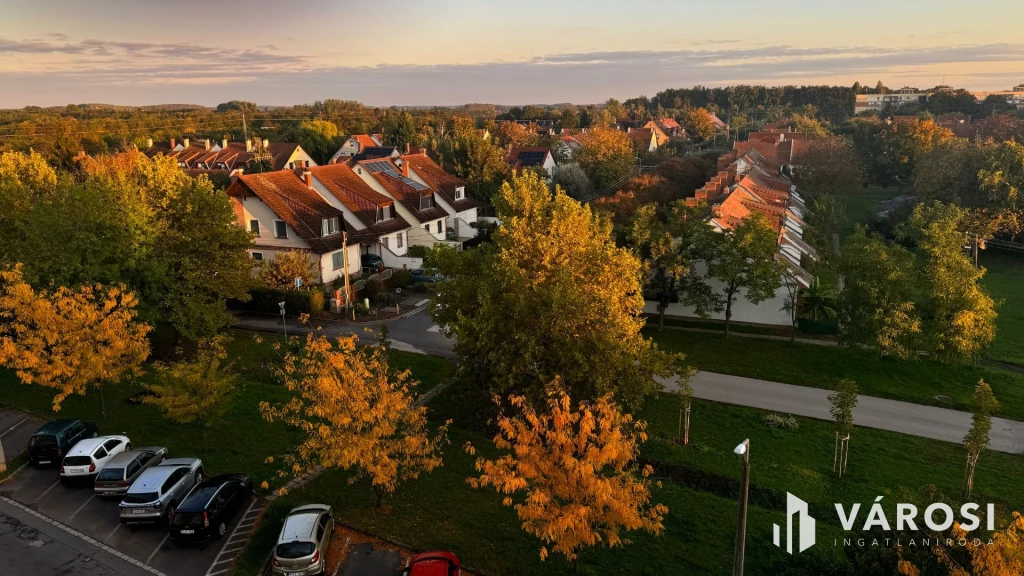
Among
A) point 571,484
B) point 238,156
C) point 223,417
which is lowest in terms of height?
point 223,417

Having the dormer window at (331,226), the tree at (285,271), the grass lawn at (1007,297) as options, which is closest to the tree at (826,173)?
the grass lawn at (1007,297)

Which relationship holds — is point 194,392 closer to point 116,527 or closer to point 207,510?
point 116,527

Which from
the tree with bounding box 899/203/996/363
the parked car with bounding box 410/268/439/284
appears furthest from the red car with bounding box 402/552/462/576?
the parked car with bounding box 410/268/439/284

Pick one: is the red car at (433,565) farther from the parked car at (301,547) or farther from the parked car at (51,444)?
the parked car at (51,444)

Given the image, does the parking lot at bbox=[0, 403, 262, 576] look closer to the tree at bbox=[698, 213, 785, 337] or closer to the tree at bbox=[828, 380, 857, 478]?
the tree at bbox=[828, 380, 857, 478]

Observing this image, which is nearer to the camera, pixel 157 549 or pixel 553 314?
pixel 157 549

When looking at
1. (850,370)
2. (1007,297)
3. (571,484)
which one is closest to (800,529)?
(571,484)
